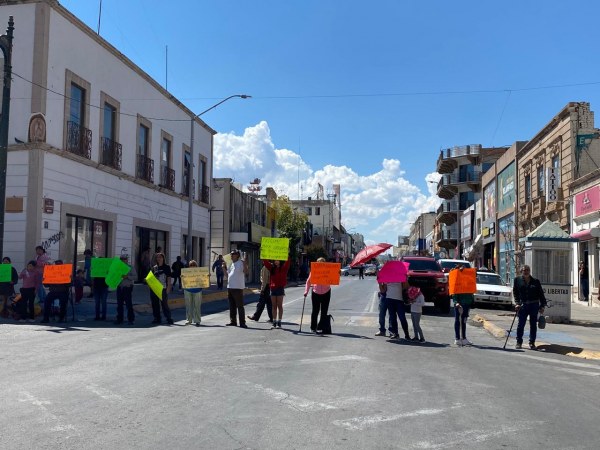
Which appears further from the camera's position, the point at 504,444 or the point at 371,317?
the point at 371,317

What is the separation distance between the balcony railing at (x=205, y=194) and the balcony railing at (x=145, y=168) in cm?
862

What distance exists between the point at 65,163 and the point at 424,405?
17432 millimetres

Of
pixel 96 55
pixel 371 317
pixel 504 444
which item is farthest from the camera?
pixel 96 55

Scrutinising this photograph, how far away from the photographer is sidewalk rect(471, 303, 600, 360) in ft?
38.6

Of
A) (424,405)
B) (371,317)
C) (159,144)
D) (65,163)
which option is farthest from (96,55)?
(424,405)

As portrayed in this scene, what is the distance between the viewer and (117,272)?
569 inches

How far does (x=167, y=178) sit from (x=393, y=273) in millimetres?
21175

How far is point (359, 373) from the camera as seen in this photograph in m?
8.36

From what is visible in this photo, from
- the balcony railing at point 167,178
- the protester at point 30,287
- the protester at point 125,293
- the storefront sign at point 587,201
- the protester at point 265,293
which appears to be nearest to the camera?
the protester at point 265,293

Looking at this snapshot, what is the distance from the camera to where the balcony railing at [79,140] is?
20900 millimetres

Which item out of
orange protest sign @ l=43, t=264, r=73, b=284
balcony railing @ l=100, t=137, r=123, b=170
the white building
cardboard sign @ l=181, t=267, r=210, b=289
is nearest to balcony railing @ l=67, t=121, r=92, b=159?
the white building

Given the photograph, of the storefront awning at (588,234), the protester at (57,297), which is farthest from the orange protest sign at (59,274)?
the storefront awning at (588,234)

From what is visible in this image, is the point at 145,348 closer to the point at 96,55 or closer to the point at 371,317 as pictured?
the point at 371,317

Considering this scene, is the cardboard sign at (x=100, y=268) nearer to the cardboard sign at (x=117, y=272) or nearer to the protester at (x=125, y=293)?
the cardboard sign at (x=117, y=272)
